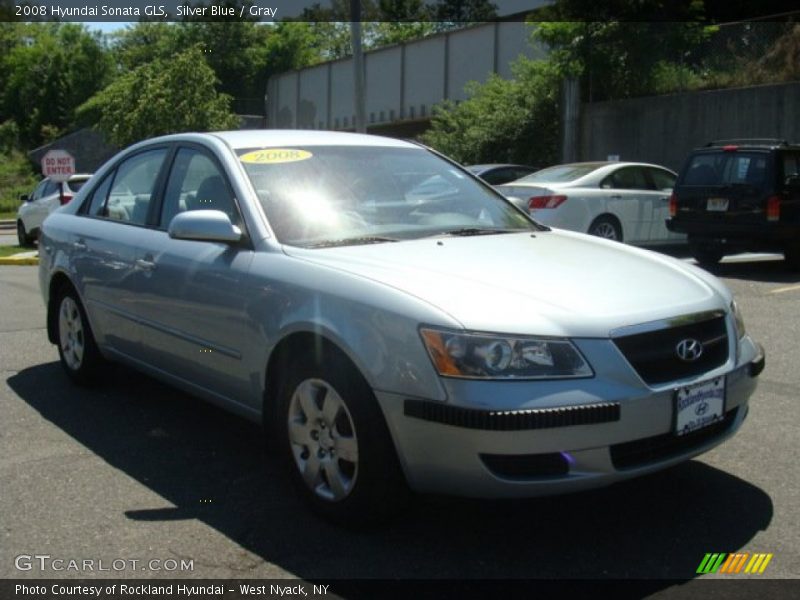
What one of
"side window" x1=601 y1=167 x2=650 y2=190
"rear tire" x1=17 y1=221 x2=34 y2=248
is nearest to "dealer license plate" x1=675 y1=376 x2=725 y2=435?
"side window" x1=601 y1=167 x2=650 y2=190

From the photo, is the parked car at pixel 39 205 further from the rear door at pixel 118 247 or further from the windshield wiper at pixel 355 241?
the windshield wiper at pixel 355 241

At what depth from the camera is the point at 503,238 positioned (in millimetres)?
4602

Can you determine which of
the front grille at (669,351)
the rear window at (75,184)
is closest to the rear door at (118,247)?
the front grille at (669,351)

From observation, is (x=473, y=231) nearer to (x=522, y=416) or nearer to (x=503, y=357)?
(x=503, y=357)

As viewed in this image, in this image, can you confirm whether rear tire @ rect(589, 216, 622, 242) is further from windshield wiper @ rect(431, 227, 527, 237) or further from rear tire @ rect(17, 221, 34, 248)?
rear tire @ rect(17, 221, 34, 248)

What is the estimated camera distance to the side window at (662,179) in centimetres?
1455

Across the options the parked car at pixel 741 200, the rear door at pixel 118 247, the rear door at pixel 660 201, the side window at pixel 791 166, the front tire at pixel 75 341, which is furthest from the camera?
the rear door at pixel 660 201

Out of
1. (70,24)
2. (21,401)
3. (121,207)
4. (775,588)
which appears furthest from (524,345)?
(70,24)

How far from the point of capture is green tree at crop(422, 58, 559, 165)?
23250mm

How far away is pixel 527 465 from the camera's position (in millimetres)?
3412

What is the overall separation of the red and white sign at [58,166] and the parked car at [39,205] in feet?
0.61

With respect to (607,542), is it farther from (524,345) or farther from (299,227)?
(299,227)

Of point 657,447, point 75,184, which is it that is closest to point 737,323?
point 657,447

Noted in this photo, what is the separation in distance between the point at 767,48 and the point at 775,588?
18.3 m
